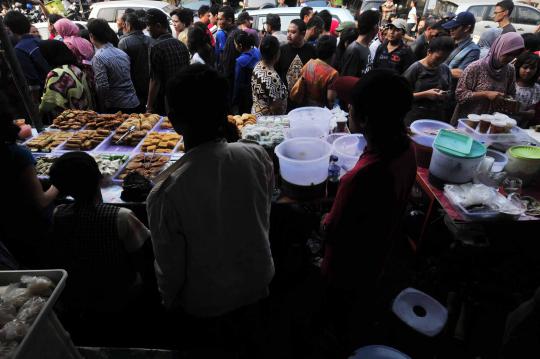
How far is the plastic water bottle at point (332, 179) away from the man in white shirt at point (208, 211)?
3.59ft

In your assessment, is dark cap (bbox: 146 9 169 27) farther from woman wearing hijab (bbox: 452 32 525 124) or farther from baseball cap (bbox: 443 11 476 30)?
baseball cap (bbox: 443 11 476 30)

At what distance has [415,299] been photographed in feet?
9.61

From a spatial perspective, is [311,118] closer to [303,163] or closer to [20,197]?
[303,163]

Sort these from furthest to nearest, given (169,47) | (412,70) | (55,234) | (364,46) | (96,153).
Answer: (364,46) → (169,47) → (412,70) → (96,153) → (55,234)

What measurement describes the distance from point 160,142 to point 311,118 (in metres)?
1.64

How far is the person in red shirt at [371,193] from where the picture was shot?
167cm

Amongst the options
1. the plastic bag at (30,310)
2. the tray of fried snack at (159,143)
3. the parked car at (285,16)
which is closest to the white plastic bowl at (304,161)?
the tray of fried snack at (159,143)

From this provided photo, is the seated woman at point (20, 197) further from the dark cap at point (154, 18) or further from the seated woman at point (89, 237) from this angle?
the dark cap at point (154, 18)

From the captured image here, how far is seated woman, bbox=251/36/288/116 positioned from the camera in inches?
146

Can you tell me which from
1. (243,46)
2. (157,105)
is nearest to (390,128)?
(243,46)

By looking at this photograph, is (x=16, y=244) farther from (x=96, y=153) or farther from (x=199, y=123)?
(x=199, y=123)

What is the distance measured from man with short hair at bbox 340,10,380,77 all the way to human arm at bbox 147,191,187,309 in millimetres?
4146

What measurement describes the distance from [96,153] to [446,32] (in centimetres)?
538

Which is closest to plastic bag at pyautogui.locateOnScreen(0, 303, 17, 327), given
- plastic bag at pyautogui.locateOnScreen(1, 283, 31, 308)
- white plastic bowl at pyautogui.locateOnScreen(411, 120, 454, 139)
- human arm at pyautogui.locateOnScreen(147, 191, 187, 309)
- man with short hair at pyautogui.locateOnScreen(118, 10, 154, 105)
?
plastic bag at pyautogui.locateOnScreen(1, 283, 31, 308)
